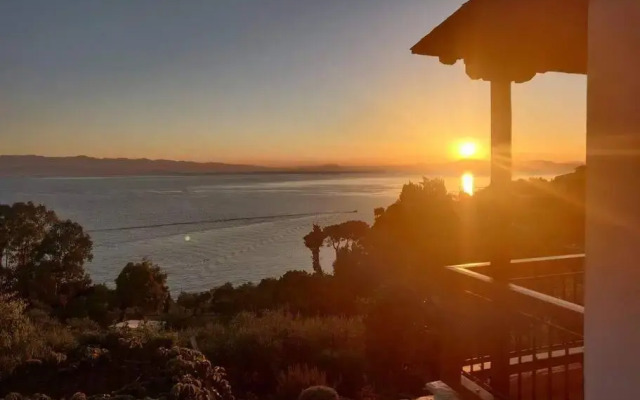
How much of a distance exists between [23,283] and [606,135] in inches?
1302

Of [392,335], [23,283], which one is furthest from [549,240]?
[23,283]

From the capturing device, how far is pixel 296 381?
24.3 feet

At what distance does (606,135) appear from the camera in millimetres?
2463

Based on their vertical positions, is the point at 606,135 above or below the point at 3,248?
above

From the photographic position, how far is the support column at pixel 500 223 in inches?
143

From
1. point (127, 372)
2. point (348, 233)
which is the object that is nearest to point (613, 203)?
point (127, 372)

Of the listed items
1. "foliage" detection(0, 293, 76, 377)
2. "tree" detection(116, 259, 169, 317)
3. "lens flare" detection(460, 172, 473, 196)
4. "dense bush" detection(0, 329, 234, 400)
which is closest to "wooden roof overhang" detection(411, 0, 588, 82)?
"dense bush" detection(0, 329, 234, 400)

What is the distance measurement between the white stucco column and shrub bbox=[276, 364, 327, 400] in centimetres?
534

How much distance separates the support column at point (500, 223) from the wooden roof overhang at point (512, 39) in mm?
186

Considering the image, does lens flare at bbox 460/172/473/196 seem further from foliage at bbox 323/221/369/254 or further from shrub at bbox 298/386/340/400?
shrub at bbox 298/386/340/400

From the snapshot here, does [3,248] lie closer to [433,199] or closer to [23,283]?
[23,283]

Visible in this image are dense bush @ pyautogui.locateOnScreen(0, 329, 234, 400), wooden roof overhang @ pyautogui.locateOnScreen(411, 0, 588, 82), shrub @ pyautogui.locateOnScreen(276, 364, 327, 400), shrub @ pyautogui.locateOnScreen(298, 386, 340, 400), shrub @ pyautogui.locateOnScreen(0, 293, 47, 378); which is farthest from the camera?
shrub @ pyautogui.locateOnScreen(0, 293, 47, 378)

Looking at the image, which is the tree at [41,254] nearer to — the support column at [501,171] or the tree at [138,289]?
the tree at [138,289]

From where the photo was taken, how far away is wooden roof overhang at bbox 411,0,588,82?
2998 millimetres
